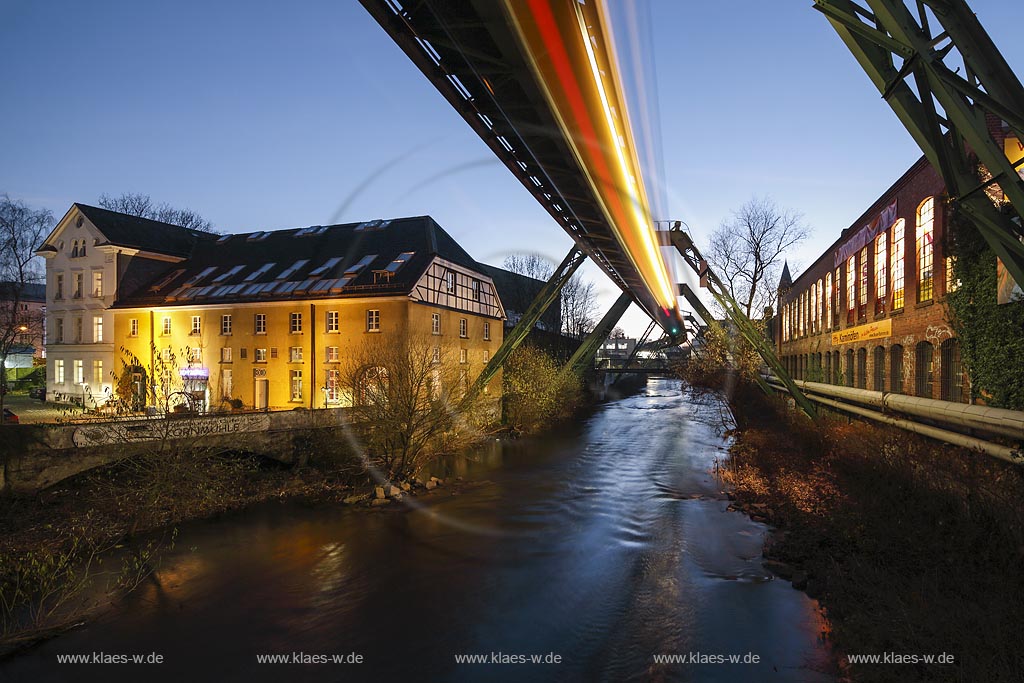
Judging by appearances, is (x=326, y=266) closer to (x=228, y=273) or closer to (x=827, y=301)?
(x=228, y=273)

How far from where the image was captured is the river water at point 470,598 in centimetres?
710

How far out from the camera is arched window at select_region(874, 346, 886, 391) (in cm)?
1911

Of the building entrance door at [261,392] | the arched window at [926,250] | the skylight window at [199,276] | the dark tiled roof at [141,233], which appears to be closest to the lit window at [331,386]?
the building entrance door at [261,392]

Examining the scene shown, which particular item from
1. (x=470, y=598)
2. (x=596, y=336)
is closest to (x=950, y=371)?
(x=470, y=598)

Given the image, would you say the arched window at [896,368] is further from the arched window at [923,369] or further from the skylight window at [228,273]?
the skylight window at [228,273]

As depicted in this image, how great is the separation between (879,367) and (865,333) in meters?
1.86

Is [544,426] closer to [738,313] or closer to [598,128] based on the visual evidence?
[738,313]

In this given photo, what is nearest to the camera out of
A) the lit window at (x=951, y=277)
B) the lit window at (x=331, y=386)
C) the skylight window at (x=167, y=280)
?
the lit window at (x=951, y=277)

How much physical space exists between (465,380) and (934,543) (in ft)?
41.3

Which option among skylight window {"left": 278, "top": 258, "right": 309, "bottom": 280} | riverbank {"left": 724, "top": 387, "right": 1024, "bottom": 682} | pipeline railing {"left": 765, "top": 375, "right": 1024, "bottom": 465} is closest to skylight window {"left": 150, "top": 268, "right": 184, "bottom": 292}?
skylight window {"left": 278, "top": 258, "right": 309, "bottom": 280}

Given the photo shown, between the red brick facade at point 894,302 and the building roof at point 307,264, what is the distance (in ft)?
59.5

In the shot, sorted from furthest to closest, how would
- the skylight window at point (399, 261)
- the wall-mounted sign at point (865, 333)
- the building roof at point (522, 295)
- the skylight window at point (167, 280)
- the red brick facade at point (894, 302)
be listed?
the building roof at point (522, 295)
the skylight window at point (167, 280)
the skylight window at point (399, 261)
the wall-mounted sign at point (865, 333)
the red brick facade at point (894, 302)

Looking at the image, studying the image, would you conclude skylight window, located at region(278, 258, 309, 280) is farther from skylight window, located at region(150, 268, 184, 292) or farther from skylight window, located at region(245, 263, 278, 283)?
skylight window, located at region(150, 268, 184, 292)

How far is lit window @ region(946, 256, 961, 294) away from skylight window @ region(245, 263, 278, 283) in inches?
1138
